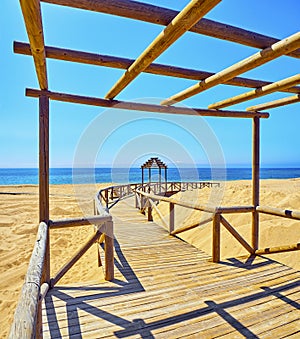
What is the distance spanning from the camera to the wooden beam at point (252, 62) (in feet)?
5.83

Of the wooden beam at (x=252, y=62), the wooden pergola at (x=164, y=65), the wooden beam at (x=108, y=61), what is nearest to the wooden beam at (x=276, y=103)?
the wooden pergola at (x=164, y=65)

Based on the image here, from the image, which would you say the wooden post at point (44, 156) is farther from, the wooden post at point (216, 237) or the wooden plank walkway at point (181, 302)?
the wooden post at point (216, 237)

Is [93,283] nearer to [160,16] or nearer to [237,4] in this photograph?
[160,16]

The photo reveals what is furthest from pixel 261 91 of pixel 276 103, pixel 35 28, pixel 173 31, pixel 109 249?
pixel 109 249

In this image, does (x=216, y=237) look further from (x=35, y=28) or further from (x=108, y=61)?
(x=35, y=28)

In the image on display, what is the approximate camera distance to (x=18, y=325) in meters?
0.87

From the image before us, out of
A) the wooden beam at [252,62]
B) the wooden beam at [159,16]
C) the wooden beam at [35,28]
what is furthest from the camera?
the wooden beam at [252,62]

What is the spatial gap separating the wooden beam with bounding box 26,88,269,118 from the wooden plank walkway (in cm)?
233

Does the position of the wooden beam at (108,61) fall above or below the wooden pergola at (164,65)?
above

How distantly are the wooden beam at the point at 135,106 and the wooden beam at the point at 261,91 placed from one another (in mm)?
235

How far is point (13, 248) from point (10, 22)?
18.7 feet

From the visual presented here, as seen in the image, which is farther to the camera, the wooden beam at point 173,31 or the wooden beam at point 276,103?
the wooden beam at point 276,103

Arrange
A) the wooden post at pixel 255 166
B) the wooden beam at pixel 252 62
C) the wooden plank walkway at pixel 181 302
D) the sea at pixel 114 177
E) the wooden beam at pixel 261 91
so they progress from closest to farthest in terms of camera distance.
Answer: the wooden beam at pixel 252 62 → the wooden plank walkway at pixel 181 302 → the wooden beam at pixel 261 91 → the wooden post at pixel 255 166 → the sea at pixel 114 177

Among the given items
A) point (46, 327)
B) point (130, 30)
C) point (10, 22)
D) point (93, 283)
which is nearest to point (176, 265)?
point (93, 283)
